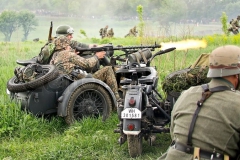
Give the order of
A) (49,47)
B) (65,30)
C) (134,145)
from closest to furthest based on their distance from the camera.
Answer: (134,145), (49,47), (65,30)

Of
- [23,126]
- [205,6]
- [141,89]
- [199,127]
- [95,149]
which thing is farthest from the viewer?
[205,6]

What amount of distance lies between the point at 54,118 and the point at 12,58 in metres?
7.34

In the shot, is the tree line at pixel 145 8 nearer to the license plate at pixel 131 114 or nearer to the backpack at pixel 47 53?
the backpack at pixel 47 53

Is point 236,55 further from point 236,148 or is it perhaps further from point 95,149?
point 95,149

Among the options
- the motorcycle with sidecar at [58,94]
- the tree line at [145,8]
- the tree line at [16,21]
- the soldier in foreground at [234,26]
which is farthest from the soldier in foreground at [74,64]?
the tree line at [16,21]

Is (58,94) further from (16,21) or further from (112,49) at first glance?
(16,21)

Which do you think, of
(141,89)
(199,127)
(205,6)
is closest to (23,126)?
(141,89)

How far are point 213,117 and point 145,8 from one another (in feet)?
131

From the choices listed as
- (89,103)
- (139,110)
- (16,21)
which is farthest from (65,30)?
(16,21)

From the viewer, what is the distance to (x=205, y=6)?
125ft

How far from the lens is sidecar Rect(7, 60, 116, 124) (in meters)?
7.39

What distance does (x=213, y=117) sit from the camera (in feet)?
11.4

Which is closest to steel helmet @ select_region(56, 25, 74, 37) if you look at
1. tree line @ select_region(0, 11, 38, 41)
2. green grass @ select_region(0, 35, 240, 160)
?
green grass @ select_region(0, 35, 240, 160)

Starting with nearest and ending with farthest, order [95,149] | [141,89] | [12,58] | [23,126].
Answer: [141,89], [95,149], [23,126], [12,58]
